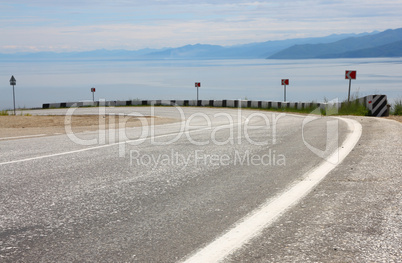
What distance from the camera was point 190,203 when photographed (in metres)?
4.59

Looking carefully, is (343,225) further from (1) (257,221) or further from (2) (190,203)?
(2) (190,203)

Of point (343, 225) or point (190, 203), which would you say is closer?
point (343, 225)

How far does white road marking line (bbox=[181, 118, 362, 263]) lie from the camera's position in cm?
322

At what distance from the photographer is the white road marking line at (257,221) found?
3219 millimetres

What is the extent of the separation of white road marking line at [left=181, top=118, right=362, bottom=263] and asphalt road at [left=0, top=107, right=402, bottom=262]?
5 cm

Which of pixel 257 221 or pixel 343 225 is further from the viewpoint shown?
pixel 257 221

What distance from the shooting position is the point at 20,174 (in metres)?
6.02

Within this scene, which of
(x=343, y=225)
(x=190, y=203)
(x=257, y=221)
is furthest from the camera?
(x=190, y=203)

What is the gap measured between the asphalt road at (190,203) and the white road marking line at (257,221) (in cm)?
5

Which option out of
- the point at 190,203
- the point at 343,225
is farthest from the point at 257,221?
the point at 190,203

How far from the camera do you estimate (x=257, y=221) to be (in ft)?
12.9

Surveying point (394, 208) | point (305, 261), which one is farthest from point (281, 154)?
point (305, 261)

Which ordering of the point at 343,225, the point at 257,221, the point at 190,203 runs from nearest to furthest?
the point at 343,225
the point at 257,221
the point at 190,203

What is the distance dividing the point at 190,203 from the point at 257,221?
874 mm
